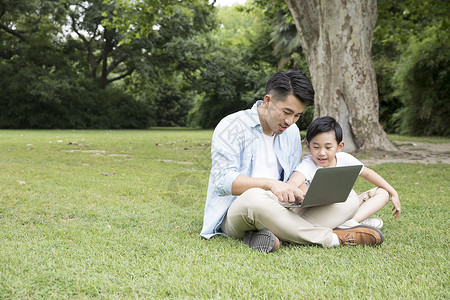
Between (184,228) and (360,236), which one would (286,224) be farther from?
(184,228)

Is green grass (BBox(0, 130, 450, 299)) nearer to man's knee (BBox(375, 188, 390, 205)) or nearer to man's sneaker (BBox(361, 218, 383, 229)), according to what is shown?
man's sneaker (BBox(361, 218, 383, 229))

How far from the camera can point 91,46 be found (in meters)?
26.0

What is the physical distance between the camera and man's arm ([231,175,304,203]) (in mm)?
2549

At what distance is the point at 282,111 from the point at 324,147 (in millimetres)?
496

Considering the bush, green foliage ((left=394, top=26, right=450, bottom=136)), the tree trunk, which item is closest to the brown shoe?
the tree trunk

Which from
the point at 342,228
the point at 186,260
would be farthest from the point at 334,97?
the point at 186,260

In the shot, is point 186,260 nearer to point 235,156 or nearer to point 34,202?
point 235,156

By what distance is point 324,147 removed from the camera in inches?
119

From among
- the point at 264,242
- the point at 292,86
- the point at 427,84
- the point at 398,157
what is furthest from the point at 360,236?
the point at 427,84

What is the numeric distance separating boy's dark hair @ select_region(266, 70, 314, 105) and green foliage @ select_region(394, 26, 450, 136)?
1344cm

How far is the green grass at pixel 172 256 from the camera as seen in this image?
6.58 ft

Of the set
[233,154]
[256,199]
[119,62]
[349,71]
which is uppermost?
[119,62]

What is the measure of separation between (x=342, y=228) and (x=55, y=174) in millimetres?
4293

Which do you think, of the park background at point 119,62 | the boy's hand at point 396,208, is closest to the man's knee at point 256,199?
the boy's hand at point 396,208
